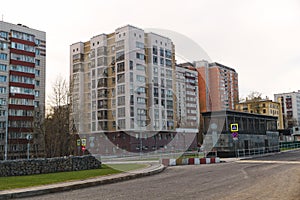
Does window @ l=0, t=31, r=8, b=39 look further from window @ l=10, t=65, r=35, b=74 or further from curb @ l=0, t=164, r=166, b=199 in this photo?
curb @ l=0, t=164, r=166, b=199

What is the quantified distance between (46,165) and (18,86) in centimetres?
4969

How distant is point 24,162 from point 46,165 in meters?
1.30

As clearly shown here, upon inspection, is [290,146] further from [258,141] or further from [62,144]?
[62,144]

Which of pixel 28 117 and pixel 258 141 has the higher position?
pixel 28 117

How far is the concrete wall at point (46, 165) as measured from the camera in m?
16.5

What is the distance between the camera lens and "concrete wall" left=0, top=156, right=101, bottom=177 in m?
16.5

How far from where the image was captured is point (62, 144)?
29.2 meters

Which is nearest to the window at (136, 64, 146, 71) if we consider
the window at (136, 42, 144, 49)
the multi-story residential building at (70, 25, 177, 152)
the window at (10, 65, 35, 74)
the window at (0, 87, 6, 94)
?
the multi-story residential building at (70, 25, 177, 152)

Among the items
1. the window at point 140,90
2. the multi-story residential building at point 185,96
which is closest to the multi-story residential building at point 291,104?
the multi-story residential building at point 185,96

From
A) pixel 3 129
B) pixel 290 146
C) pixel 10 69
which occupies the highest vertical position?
pixel 10 69

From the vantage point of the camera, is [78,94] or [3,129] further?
[3,129]

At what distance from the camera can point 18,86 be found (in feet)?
206

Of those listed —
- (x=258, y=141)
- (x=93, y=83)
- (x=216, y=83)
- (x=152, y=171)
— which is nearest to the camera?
(x=152, y=171)

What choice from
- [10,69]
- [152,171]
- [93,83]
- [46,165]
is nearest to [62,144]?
[93,83]
